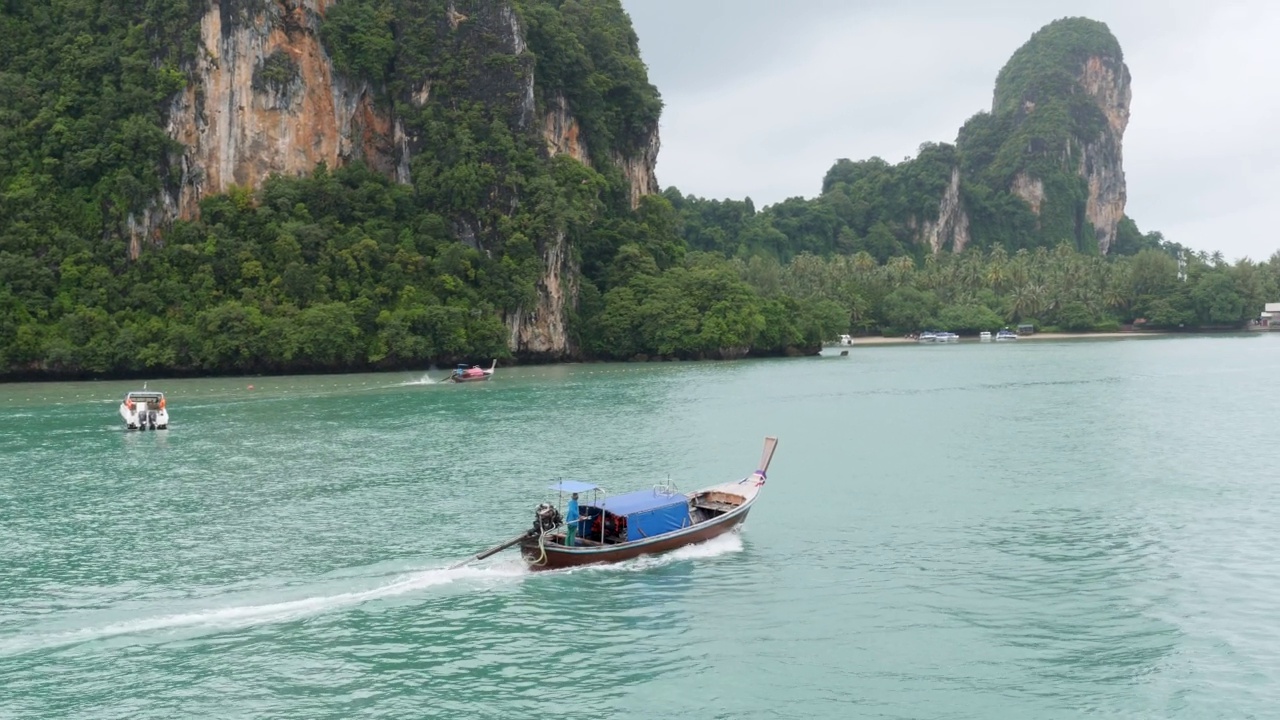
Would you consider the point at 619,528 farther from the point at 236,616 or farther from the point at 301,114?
the point at 301,114

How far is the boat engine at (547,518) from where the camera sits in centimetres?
2558

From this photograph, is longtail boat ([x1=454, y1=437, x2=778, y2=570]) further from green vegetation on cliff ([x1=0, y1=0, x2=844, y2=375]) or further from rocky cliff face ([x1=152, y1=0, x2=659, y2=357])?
rocky cliff face ([x1=152, y1=0, x2=659, y2=357])

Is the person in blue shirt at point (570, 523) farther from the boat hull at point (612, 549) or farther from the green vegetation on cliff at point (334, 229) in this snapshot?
the green vegetation on cliff at point (334, 229)

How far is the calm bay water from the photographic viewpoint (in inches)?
727

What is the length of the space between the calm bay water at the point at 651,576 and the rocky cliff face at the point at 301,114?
4499 centimetres

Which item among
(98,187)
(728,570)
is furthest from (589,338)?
(728,570)

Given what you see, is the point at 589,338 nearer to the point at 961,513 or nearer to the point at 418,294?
the point at 418,294

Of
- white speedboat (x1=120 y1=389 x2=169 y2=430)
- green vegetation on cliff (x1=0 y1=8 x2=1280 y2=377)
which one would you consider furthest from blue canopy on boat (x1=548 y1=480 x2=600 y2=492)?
green vegetation on cliff (x1=0 y1=8 x2=1280 y2=377)

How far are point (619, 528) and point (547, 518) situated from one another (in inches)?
68.1

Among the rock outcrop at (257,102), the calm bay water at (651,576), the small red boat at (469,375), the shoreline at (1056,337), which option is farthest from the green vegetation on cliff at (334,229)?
the calm bay water at (651,576)

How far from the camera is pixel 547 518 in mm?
25938

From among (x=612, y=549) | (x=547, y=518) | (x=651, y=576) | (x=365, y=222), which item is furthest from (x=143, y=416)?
(x=365, y=222)

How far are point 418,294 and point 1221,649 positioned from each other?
255 ft

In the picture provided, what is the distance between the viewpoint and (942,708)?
17.8 meters
